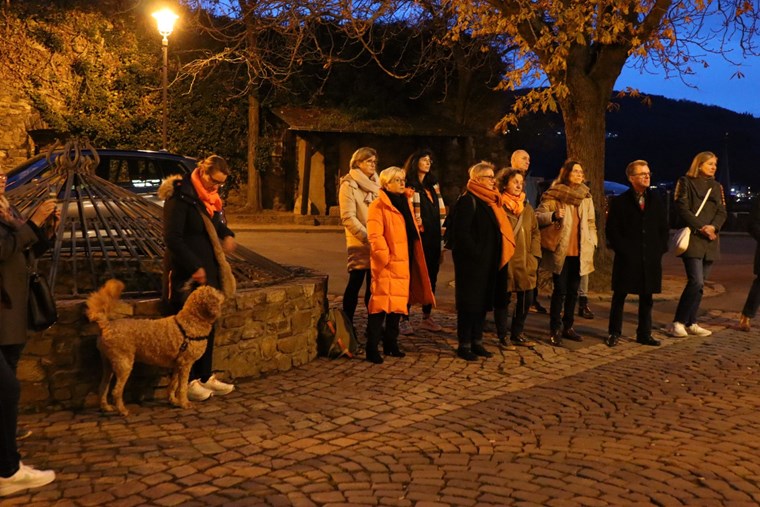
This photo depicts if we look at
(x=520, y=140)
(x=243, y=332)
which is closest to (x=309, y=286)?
(x=243, y=332)

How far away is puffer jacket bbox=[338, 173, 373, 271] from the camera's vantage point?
26.6 feet

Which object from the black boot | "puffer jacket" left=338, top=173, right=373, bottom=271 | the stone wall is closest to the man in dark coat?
the black boot

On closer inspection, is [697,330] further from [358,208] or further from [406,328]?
[358,208]

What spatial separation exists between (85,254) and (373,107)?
61.0ft

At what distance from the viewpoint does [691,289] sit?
9.05 metres

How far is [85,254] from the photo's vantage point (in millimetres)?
7859

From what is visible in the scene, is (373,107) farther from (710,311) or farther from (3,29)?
(710,311)

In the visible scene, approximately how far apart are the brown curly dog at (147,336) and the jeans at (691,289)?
5357 millimetres

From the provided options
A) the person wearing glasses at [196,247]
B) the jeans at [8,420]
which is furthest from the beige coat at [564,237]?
the jeans at [8,420]

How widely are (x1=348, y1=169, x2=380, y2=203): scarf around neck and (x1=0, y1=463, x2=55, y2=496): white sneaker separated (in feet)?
14.4

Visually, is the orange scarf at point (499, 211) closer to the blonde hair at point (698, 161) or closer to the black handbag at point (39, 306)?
the blonde hair at point (698, 161)

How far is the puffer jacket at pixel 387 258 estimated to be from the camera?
7398 mm

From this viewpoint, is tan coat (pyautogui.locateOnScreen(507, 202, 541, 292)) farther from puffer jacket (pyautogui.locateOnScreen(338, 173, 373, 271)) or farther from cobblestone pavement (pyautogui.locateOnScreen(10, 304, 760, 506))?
→ puffer jacket (pyautogui.locateOnScreen(338, 173, 373, 271))

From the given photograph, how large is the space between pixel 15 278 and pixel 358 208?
4.03 metres
